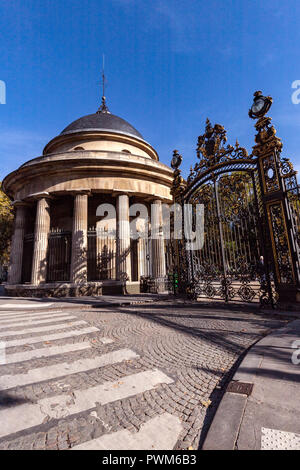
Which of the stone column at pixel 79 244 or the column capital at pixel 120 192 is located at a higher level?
the column capital at pixel 120 192

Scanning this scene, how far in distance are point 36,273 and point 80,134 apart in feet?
39.7

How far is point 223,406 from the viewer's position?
221cm

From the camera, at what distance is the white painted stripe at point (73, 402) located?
7.19ft

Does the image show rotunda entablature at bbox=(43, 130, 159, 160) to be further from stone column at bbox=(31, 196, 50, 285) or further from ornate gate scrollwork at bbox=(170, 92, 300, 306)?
ornate gate scrollwork at bbox=(170, 92, 300, 306)

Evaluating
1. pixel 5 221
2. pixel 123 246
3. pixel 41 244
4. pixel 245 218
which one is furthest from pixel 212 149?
pixel 5 221

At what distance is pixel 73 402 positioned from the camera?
251 centimetres

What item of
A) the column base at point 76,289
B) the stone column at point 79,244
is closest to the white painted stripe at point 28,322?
the column base at point 76,289

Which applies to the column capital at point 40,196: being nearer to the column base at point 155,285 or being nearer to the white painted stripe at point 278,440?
the column base at point 155,285

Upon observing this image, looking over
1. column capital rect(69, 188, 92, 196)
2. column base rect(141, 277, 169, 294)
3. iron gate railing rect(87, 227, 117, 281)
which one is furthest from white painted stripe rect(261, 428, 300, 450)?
column capital rect(69, 188, 92, 196)

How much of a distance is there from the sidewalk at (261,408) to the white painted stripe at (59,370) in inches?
72.8

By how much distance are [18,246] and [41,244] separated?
287cm

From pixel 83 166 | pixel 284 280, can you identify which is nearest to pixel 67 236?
pixel 83 166

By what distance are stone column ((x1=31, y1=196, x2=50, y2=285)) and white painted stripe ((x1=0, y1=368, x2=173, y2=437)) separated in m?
13.0

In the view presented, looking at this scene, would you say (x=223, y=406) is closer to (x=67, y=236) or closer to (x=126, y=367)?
(x=126, y=367)
